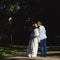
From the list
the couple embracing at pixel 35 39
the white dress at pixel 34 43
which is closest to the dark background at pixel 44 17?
the couple embracing at pixel 35 39

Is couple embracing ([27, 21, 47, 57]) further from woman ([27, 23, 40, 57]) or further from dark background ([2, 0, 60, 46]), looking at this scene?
dark background ([2, 0, 60, 46])

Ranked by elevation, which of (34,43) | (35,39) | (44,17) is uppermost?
(44,17)

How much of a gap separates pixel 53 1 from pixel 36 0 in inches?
84.3

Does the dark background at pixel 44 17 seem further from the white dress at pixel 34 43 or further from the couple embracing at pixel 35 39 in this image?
the white dress at pixel 34 43

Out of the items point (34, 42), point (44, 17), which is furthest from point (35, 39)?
point (44, 17)

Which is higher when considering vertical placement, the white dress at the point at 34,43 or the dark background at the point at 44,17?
the dark background at the point at 44,17

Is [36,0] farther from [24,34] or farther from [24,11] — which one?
[24,34]

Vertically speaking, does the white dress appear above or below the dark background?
below

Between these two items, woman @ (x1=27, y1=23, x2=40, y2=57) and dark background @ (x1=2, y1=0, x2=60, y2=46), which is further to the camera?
dark background @ (x1=2, y1=0, x2=60, y2=46)

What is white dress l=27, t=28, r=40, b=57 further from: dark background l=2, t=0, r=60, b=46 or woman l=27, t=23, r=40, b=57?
dark background l=2, t=0, r=60, b=46

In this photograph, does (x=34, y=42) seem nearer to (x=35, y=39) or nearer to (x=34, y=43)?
(x=34, y=43)

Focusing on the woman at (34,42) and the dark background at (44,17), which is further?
the dark background at (44,17)

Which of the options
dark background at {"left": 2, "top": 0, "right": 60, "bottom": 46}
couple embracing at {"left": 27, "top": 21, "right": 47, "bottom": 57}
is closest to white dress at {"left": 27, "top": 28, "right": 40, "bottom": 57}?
couple embracing at {"left": 27, "top": 21, "right": 47, "bottom": 57}

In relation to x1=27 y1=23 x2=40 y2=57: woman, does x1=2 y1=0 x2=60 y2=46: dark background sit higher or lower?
higher
